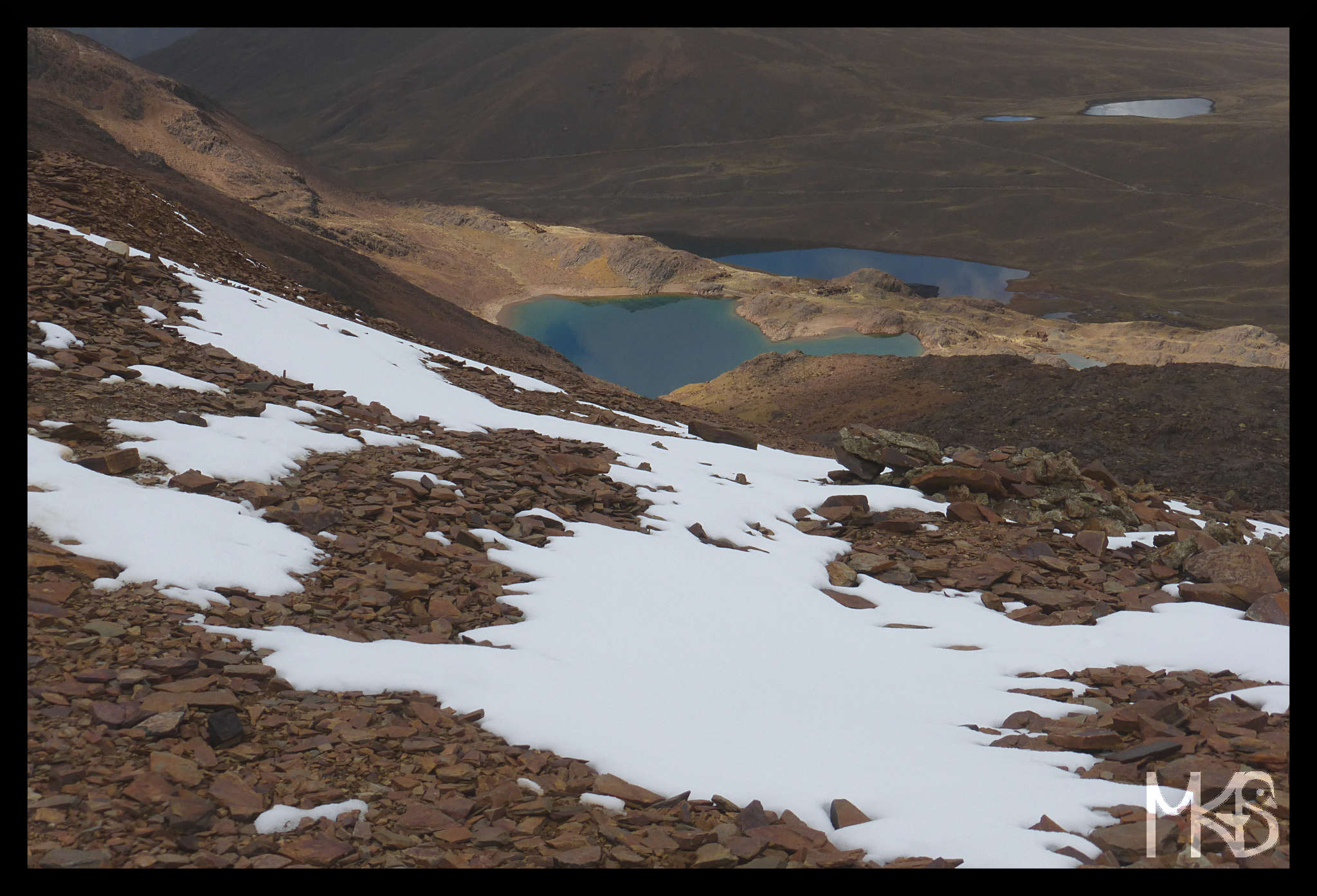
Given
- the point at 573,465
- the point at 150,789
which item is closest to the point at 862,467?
the point at 573,465

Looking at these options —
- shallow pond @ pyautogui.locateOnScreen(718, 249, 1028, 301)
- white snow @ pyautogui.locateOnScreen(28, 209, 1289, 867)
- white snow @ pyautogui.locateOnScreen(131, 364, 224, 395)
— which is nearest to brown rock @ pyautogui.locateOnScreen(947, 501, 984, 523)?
white snow @ pyautogui.locateOnScreen(28, 209, 1289, 867)

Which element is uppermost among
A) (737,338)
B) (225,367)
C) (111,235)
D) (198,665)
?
(111,235)

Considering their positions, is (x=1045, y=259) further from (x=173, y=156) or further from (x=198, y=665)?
(x=198, y=665)

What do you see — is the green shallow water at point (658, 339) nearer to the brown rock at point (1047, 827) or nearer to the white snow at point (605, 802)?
the white snow at point (605, 802)

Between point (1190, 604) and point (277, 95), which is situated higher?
point (277, 95)

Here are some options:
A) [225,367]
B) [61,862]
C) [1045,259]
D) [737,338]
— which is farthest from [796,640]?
[1045,259]

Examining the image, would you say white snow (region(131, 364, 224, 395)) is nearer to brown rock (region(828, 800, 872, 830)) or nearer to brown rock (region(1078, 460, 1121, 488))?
brown rock (region(828, 800, 872, 830))
